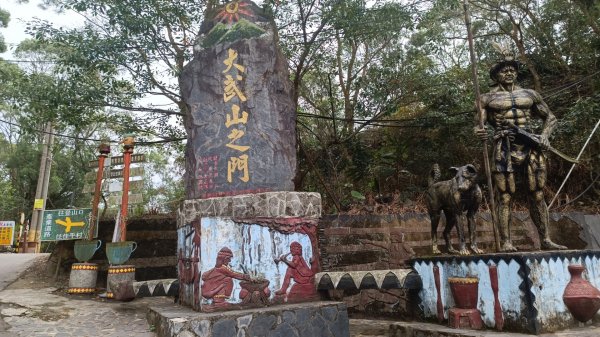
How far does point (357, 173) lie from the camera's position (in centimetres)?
1227

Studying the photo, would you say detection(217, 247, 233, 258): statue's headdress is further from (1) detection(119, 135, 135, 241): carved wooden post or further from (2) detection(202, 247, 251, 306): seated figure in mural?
(1) detection(119, 135, 135, 241): carved wooden post

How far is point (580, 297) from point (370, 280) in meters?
2.47

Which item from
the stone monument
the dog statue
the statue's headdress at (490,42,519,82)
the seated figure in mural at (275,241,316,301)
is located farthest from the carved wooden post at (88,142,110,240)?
the statue's headdress at (490,42,519,82)

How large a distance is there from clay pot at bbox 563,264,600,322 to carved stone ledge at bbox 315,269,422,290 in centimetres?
183

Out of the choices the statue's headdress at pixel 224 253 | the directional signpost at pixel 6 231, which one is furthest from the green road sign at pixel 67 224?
the directional signpost at pixel 6 231

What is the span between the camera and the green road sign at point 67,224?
30.6ft

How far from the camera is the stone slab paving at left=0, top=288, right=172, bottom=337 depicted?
6.53m

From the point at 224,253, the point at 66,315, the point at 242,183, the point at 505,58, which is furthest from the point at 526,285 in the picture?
the point at 66,315

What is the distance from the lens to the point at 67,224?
30.8 feet

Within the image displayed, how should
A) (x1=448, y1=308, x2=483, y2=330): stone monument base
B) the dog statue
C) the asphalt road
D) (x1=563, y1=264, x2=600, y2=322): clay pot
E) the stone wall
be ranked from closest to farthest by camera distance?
(x1=563, y1=264, x2=600, y2=322): clay pot < (x1=448, y1=308, x2=483, y2=330): stone monument base < the dog statue < the stone wall < the asphalt road

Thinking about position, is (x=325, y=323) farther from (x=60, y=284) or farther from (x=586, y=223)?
(x=586, y=223)

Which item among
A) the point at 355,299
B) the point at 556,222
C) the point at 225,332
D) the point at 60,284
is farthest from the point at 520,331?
the point at 60,284

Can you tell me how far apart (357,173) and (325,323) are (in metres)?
7.21

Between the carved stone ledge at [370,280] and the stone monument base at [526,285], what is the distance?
79 cm
